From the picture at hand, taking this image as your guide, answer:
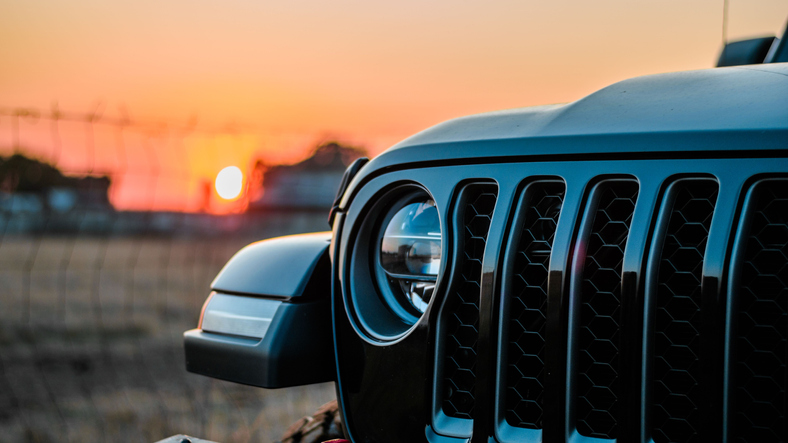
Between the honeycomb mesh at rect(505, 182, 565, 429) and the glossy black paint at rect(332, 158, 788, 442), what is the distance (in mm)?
36

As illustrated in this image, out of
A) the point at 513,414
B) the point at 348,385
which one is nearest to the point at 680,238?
the point at 513,414

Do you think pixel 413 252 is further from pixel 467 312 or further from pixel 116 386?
pixel 116 386

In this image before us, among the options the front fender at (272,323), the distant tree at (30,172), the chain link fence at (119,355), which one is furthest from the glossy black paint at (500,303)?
the distant tree at (30,172)

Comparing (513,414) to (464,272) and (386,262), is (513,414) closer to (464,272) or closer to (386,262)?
(464,272)

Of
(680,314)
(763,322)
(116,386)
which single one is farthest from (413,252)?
(116,386)

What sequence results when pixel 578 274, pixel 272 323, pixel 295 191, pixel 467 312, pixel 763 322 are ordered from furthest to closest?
1. pixel 295 191
2. pixel 272 323
3. pixel 467 312
4. pixel 578 274
5. pixel 763 322

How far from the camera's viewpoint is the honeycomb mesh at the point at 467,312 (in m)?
1.37

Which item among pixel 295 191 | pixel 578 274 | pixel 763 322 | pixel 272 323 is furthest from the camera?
pixel 295 191

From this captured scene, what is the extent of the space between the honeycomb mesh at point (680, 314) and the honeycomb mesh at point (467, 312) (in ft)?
1.17

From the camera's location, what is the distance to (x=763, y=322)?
1.12m

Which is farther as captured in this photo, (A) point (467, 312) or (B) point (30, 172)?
(B) point (30, 172)

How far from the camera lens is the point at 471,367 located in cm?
139

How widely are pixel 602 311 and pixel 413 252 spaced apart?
45 cm

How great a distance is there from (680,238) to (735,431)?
0.34m
